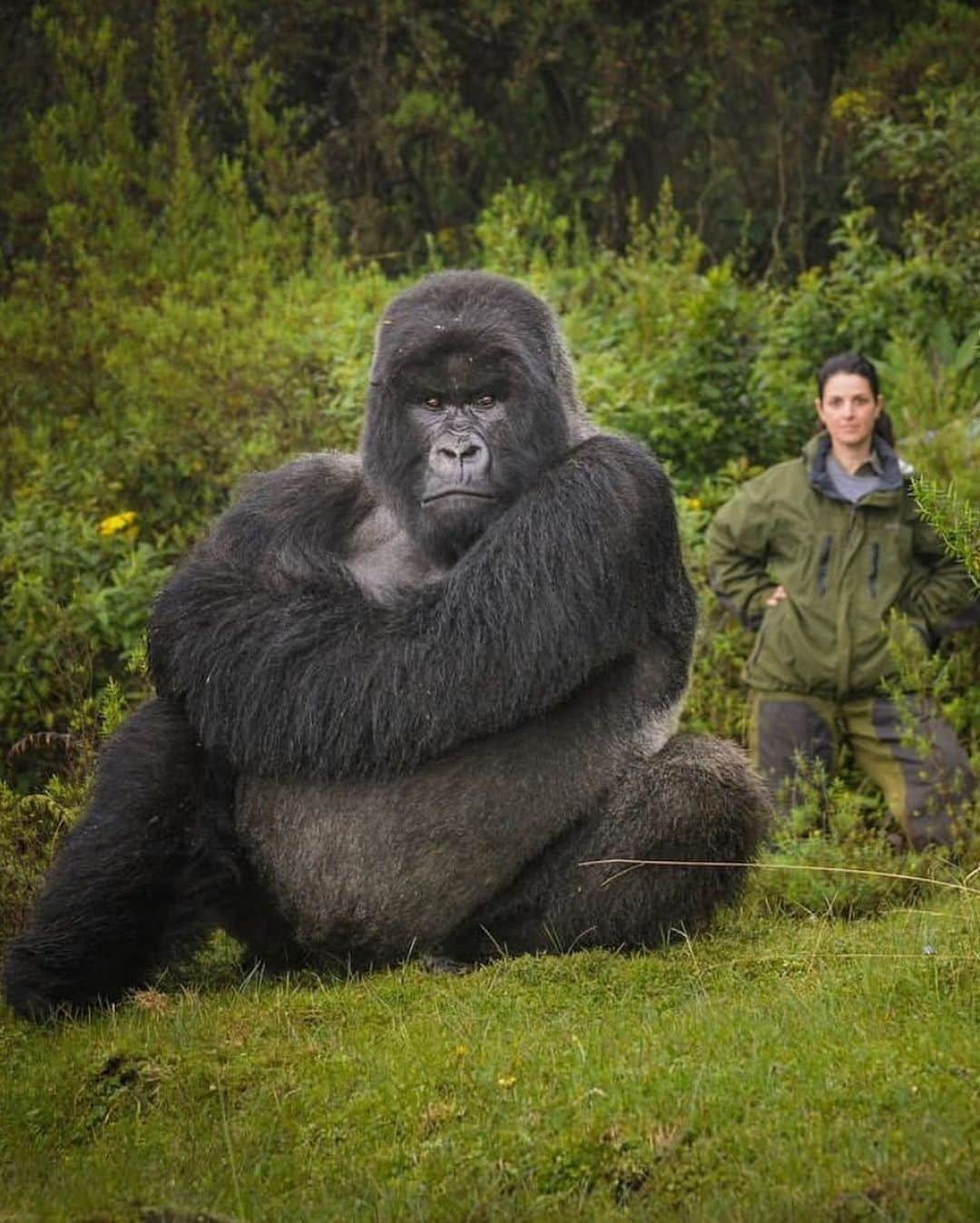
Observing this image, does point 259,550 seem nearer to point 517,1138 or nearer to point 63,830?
point 63,830

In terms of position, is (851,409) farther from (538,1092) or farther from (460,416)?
(538,1092)

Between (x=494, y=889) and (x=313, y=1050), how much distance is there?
2.76ft

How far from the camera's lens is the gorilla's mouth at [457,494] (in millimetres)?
4383

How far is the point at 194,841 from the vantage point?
14.8ft

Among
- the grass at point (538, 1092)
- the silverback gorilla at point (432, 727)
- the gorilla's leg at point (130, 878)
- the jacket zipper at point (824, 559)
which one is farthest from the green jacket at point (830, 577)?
the gorilla's leg at point (130, 878)

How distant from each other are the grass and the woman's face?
3104 millimetres

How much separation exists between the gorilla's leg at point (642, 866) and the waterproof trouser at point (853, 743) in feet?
7.16

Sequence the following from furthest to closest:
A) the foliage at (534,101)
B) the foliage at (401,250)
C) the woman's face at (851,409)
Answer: the foliage at (534,101), the foliage at (401,250), the woman's face at (851,409)

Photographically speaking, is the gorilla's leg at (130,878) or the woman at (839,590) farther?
the woman at (839,590)

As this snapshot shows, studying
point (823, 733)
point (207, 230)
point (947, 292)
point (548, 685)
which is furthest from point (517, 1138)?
point (207, 230)

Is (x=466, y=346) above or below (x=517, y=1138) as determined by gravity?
above

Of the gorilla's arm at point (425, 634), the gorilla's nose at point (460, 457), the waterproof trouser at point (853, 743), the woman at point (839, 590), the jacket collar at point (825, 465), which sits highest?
the gorilla's nose at point (460, 457)

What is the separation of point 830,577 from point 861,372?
835mm

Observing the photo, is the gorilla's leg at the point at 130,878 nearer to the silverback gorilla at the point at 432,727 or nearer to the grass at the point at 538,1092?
the silverback gorilla at the point at 432,727
